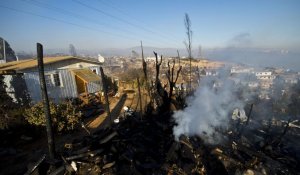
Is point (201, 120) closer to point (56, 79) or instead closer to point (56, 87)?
point (56, 87)

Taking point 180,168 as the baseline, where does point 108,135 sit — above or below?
above

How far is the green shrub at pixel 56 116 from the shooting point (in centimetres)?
1304

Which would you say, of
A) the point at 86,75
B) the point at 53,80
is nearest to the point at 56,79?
the point at 53,80

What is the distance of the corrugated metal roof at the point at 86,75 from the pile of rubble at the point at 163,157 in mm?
12984

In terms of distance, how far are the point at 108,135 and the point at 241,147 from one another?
Result: 637 cm

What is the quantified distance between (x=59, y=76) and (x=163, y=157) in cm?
1615

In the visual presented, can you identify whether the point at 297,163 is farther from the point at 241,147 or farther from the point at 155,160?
the point at 155,160

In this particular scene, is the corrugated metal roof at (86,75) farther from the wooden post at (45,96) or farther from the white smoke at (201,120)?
the wooden post at (45,96)

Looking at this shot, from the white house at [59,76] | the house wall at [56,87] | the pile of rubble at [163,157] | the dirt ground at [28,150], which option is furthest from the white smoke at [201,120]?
the white house at [59,76]

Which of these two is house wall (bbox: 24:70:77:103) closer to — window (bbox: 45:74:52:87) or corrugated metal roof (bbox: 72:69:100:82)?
window (bbox: 45:74:52:87)

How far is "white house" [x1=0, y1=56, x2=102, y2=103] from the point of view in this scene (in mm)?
18641

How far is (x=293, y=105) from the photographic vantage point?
1883 centimetres

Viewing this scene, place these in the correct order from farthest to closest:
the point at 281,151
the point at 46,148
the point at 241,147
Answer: the point at 46,148, the point at 281,151, the point at 241,147

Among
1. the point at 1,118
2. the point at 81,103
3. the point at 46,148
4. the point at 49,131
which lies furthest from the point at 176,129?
the point at 81,103
